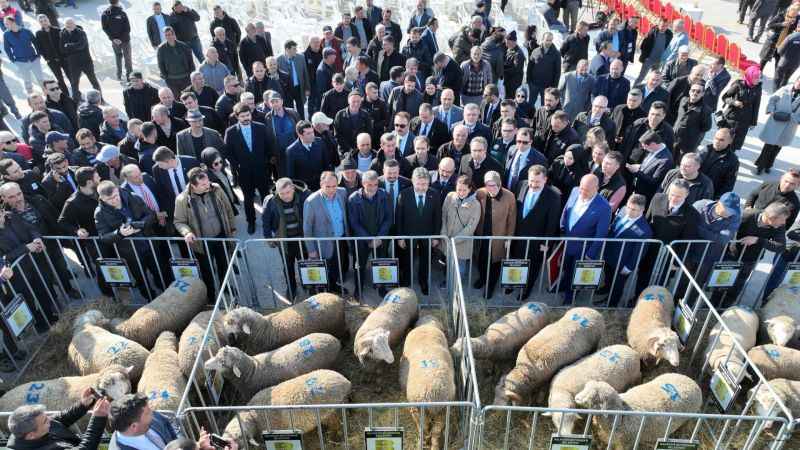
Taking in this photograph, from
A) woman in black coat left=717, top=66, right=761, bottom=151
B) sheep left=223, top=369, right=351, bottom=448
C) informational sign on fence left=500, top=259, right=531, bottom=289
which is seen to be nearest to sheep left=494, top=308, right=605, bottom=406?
informational sign on fence left=500, top=259, right=531, bottom=289

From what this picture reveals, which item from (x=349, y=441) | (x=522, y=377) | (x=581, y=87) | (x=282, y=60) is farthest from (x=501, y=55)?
(x=349, y=441)

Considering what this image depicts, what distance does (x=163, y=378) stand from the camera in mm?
5699

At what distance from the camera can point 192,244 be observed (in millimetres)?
7484

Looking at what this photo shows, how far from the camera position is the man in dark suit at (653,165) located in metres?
8.25

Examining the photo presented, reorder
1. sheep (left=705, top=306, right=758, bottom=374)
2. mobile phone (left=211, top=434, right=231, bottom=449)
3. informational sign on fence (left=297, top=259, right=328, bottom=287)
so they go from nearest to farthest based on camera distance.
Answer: mobile phone (left=211, top=434, right=231, bottom=449) < sheep (left=705, top=306, right=758, bottom=374) < informational sign on fence (left=297, top=259, right=328, bottom=287)

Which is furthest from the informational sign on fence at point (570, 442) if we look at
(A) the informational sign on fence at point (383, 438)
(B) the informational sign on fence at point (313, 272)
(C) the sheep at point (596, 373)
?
(B) the informational sign on fence at point (313, 272)

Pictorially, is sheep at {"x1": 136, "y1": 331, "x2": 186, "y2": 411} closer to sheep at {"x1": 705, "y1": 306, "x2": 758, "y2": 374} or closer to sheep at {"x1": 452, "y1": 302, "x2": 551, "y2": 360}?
sheep at {"x1": 452, "y1": 302, "x2": 551, "y2": 360}

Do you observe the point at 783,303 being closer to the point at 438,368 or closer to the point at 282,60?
the point at 438,368

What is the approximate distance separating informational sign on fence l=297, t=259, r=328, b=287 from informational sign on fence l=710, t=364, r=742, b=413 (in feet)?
15.2

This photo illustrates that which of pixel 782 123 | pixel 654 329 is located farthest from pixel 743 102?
pixel 654 329

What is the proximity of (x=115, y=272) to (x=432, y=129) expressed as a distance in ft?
18.0

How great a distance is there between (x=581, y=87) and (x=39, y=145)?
10430mm

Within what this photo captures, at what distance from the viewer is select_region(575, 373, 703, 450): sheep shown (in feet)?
17.6

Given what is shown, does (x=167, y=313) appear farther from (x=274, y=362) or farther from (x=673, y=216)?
(x=673, y=216)
